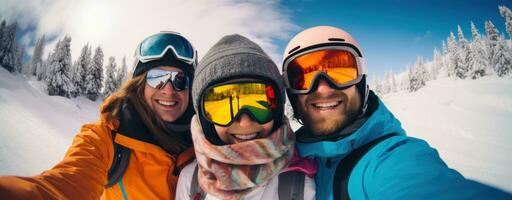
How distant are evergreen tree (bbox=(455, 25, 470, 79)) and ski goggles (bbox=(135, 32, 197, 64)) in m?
63.7

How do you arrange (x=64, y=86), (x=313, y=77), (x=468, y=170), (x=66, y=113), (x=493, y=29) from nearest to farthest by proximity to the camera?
(x=313, y=77)
(x=468, y=170)
(x=66, y=113)
(x=64, y=86)
(x=493, y=29)

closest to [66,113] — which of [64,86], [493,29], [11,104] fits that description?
[11,104]

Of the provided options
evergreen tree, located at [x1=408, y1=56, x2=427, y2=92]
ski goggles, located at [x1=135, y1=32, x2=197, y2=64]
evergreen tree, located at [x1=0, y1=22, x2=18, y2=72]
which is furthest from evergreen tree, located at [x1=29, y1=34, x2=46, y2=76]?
evergreen tree, located at [x1=408, y1=56, x2=427, y2=92]

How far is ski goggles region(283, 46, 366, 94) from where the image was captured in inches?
98.3

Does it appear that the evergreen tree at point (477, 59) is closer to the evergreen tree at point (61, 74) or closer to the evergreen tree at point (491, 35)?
the evergreen tree at point (491, 35)

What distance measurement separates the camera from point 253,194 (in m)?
1.94

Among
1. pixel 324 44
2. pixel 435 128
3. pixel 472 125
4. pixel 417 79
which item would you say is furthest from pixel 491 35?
pixel 324 44

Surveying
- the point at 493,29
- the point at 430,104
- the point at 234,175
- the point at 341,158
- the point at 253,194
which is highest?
the point at 493,29

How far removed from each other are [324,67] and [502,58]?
2406 inches

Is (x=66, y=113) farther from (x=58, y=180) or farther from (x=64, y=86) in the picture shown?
(x=58, y=180)

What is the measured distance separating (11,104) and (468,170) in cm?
3739

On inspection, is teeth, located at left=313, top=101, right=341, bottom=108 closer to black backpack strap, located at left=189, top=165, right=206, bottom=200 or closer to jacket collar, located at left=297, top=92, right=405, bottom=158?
jacket collar, located at left=297, top=92, right=405, bottom=158

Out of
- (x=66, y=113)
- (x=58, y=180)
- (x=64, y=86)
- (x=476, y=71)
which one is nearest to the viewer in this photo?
(x=58, y=180)

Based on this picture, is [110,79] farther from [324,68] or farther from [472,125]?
[472,125]
